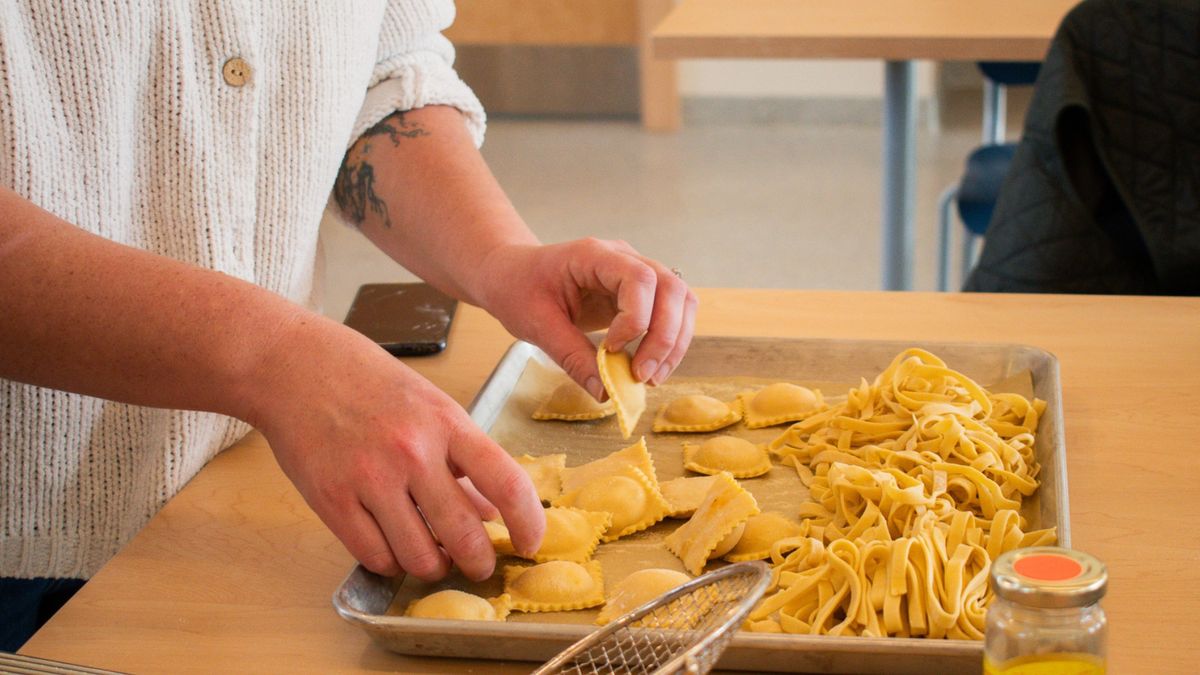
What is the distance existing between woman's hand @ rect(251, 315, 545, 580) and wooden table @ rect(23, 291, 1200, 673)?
0.28 feet

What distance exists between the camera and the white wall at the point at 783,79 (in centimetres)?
556

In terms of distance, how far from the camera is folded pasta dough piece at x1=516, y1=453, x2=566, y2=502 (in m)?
1.13

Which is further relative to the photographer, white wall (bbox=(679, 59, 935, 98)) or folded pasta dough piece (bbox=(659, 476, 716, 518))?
white wall (bbox=(679, 59, 935, 98))

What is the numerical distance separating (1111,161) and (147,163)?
1.42m

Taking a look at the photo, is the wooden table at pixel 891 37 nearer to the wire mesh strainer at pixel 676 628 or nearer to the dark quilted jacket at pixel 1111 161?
the dark quilted jacket at pixel 1111 161

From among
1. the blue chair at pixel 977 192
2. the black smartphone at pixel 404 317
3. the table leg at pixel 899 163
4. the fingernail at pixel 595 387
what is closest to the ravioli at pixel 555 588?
the fingernail at pixel 595 387

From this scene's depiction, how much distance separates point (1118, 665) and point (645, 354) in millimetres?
462

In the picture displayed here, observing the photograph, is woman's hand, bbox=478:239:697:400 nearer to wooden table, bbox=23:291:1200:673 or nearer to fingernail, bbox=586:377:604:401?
fingernail, bbox=586:377:604:401

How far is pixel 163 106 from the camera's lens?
1.11 meters

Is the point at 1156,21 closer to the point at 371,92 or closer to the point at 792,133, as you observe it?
the point at 371,92

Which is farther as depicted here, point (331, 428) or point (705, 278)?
point (705, 278)

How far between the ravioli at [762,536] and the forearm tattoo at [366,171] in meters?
0.54

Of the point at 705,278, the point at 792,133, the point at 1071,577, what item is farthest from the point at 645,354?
the point at 792,133

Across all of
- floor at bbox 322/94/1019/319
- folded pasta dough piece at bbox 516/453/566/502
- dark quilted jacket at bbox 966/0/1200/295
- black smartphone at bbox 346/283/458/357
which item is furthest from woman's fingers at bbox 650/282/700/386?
floor at bbox 322/94/1019/319
